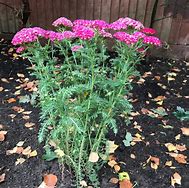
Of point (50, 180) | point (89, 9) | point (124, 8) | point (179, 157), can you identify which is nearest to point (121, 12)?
point (124, 8)

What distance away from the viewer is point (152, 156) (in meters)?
2.56

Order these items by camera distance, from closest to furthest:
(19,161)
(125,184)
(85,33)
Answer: (85,33)
(125,184)
(19,161)

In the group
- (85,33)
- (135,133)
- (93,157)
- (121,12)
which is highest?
(85,33)

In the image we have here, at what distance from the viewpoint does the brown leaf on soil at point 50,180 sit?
7.27 ft

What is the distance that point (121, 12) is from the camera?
14.8 ft

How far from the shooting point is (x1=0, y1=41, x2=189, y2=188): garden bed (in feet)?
7.61

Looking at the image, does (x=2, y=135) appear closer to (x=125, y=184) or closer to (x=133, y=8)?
(x=125, y=184)

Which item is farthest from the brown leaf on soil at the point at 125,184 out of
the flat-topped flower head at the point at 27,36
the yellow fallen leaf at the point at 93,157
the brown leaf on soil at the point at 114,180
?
the flat-topped flower head at the point at 27,36

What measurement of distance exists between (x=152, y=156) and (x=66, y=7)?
9.91 ft

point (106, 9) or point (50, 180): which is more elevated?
point (106, 9)

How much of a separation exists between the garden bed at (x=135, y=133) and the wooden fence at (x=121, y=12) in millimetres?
700

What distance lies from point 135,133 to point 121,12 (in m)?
2.39

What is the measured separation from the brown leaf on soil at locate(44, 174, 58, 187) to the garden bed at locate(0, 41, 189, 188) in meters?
0.03

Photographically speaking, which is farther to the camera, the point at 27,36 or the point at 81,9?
the point at 81,9
